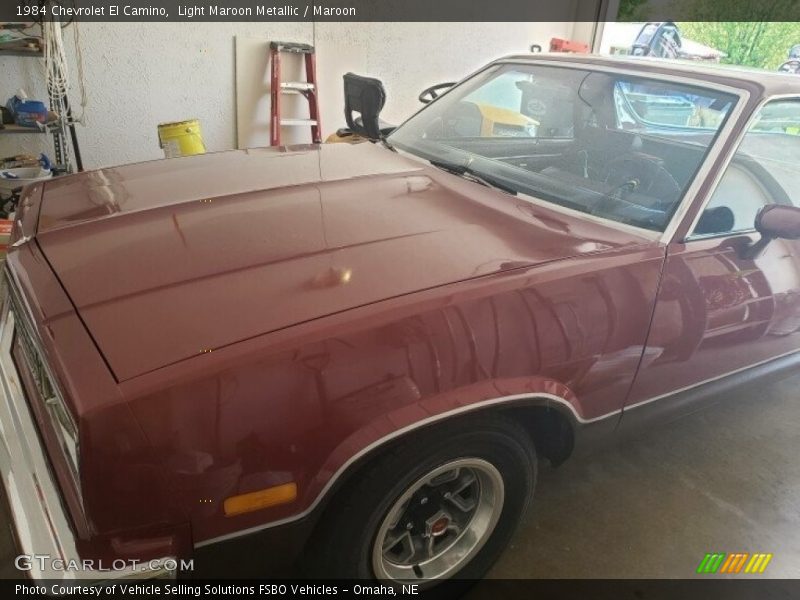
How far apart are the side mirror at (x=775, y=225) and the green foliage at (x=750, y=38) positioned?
5.10m

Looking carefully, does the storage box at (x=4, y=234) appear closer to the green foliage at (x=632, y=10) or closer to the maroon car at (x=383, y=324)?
the maroon car at (x=383, y=324)

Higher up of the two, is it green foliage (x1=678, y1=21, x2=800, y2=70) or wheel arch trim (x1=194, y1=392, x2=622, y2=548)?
green foliage (x1=678, y1=21, x2=800, y2=70)

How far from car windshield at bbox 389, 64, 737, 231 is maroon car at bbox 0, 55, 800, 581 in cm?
1

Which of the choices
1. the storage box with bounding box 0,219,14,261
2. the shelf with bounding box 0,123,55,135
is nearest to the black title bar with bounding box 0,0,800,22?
the shelf with bounding box 0,123,55,135

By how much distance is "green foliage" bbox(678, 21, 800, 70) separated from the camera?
603 cm

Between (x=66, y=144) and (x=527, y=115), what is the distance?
3.19m

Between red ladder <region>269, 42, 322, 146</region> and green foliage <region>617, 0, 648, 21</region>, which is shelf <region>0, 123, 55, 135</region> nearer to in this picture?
red ladder <region>269, 42, 322, 146</region>

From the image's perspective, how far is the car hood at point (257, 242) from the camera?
130 centimetres

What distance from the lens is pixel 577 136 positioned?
2.37 meters

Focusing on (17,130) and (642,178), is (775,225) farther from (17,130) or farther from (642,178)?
(17,130)

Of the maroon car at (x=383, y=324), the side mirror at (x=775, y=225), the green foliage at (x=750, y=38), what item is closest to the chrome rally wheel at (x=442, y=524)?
the maroon car at (x=383, y=324)

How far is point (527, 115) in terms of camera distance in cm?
265

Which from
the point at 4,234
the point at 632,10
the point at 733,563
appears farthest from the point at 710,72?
the point at 632,10

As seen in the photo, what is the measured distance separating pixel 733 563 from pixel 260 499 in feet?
5.64
